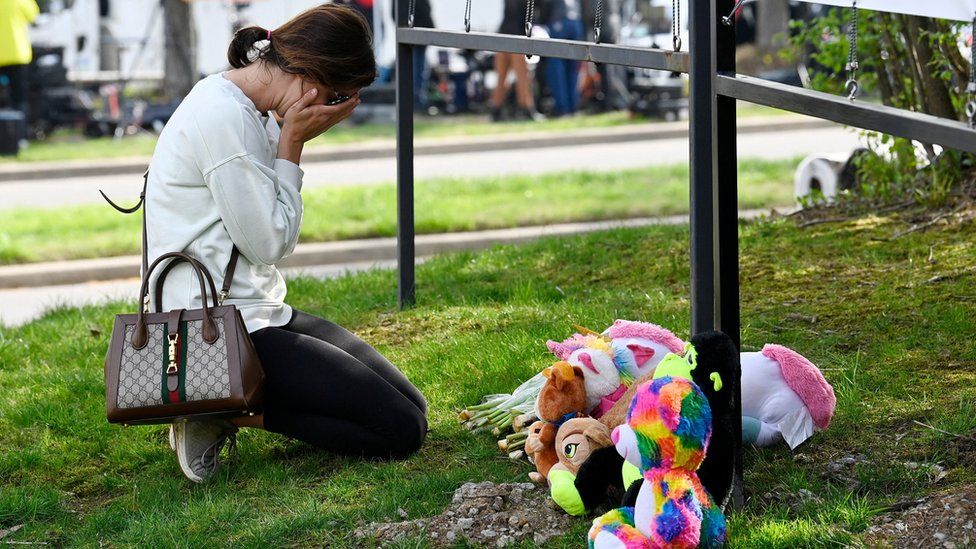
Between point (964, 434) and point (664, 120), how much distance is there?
39.9 ft

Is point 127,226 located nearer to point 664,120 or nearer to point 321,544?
point 321,544

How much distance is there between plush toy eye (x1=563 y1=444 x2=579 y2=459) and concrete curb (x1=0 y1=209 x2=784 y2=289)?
476 centimetres

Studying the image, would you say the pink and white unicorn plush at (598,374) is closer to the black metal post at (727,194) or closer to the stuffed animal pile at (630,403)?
the stuffed animal pile at (630,403)

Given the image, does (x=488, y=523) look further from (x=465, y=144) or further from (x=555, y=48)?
(x=465, y=144)

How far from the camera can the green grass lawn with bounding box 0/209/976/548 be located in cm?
319

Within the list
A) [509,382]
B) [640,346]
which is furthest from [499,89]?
[640,346]

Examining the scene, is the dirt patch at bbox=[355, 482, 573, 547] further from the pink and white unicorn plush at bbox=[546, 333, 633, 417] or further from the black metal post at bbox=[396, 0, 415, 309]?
the black metal post at bbox=[396, 0, 415, 309]

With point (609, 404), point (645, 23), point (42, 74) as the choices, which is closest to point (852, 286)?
point (609, 404)

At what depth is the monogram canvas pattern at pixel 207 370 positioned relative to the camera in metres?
3.37

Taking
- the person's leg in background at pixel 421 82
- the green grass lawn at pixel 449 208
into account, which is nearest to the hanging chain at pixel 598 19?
the green grass lawn at pixel 449 208

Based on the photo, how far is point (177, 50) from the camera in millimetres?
17188

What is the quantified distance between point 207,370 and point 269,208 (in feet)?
1.64

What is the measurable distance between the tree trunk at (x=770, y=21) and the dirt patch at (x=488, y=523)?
18200 millimetres

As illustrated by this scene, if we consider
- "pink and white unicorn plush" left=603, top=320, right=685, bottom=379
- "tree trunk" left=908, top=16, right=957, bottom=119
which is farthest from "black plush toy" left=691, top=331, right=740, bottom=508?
"tree trunk" left=908, top=16, right=957, bottom=119
